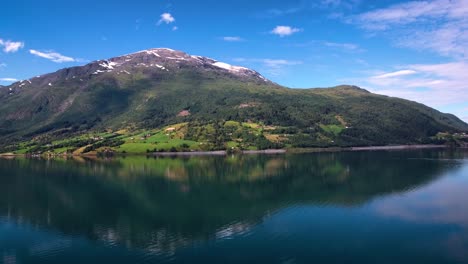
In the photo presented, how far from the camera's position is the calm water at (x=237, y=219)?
37.5 metres

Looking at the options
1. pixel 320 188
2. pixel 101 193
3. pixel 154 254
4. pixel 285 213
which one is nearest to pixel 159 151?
pixel 101 193

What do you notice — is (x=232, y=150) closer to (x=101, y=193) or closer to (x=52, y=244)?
(x=101, y=193)

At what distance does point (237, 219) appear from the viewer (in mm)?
51688

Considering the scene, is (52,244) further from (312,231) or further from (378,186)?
(378,186)

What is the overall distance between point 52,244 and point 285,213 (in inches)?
1227

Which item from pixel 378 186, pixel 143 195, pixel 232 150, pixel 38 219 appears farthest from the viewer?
pixel 232 150

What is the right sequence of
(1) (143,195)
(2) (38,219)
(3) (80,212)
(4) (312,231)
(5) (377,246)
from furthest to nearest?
1. (1) (143,195)
2. (3) (80,212)
3. (2) (38,219)
4. (4) (312,231)
5. (5) (377,246)

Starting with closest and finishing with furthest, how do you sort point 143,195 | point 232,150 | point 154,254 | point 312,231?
point 154,254
point 312,231
point 143,195
point 232,150

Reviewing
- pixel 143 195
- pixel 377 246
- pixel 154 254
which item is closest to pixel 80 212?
pixel 143 195

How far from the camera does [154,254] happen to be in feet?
121

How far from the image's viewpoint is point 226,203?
63.8 meters

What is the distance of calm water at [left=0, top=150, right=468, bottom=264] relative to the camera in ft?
123

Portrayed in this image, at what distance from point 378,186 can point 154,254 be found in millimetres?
58972

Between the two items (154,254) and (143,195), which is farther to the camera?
(143,195)
